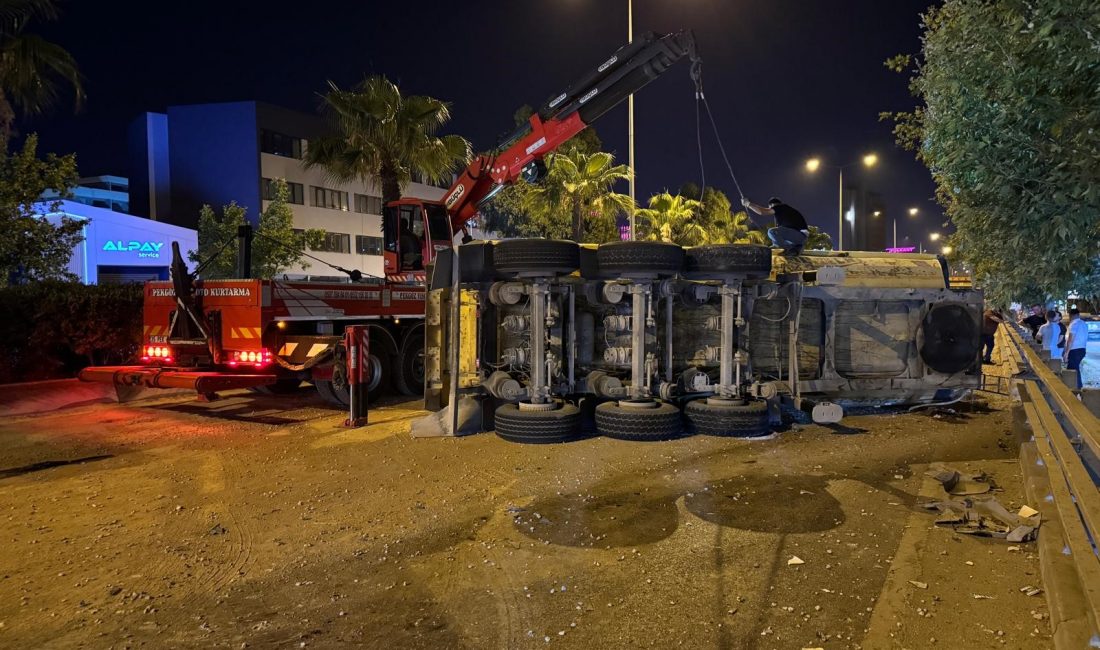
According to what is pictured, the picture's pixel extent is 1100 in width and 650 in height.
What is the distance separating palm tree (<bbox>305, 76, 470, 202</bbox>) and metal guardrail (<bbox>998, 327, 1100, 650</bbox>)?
16.0 meters

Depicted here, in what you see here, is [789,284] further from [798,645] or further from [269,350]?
[269,350]

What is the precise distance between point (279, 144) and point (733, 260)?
4493 centimetres

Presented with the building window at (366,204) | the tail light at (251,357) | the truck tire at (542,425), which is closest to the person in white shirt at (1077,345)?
the truck tire at (542,425)

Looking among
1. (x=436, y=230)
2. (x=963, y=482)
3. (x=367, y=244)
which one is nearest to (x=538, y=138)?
(x=436, y=230)

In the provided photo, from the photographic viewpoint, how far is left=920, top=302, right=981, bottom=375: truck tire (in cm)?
801

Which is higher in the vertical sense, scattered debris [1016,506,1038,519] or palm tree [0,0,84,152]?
palm tree [0,0,84,152]

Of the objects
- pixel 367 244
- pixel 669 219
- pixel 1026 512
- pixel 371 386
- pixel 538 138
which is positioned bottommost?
pixel 1026 512

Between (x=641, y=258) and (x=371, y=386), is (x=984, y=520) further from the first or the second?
(x=371, y=386)

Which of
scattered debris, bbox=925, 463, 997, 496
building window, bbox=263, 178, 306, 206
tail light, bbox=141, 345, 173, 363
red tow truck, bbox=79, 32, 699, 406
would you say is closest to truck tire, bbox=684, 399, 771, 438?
scattered debris, bbox=925, 463, 997, 496

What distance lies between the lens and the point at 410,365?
37.8 ft

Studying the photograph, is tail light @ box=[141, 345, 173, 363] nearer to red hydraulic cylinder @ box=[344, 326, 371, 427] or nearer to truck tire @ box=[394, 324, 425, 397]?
red hydraulic cylinder @ box=[344, 326, 371, 427]

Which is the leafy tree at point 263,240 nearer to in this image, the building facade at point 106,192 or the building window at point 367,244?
the building window at point 367,244

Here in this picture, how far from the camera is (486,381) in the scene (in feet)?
24.5

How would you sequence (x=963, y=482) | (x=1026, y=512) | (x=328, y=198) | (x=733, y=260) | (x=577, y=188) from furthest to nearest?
(x=328, y=198), (x=577, y=188), (x=733, y=260), (x=963, y=482), (x=1026, y=512)
